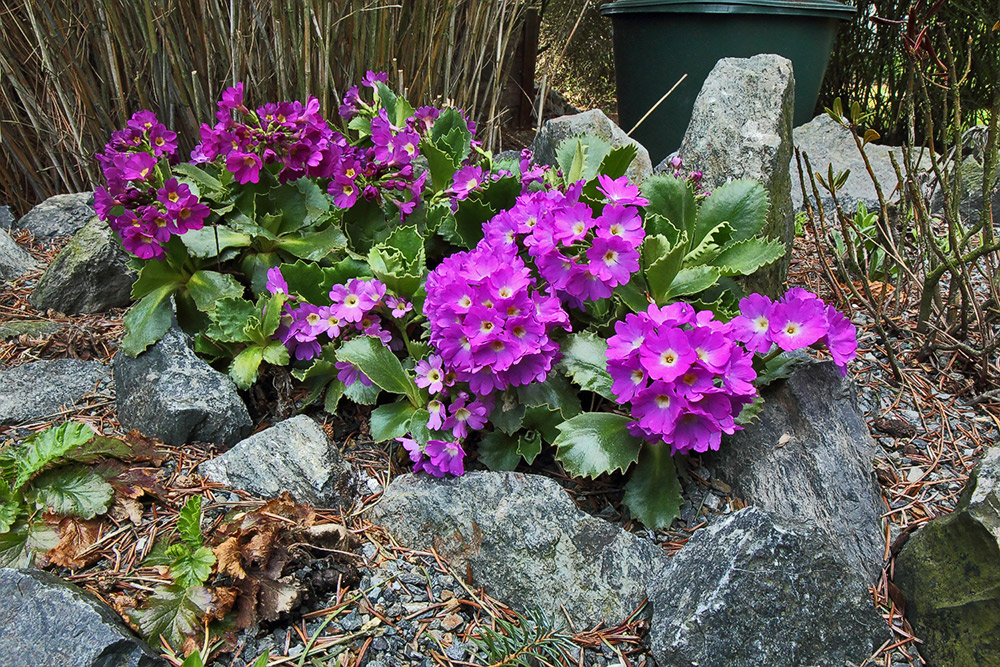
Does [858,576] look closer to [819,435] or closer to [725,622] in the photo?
[725,622]

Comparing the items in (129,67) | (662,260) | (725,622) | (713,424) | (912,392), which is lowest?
(912,392)

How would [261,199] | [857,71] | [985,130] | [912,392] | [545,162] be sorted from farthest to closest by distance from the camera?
[857,71] → [985,130] → [545,162] → [261,199] → [912,392]

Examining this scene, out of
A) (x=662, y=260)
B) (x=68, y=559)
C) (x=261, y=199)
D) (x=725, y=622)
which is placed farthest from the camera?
(x=261, y=199)

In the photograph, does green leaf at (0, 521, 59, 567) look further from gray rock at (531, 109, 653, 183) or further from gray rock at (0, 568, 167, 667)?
gray rock at (531, 109, 653, 183)

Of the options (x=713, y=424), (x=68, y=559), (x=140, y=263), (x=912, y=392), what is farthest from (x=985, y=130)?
(x=68, y=559)

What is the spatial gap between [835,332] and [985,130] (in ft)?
7.50

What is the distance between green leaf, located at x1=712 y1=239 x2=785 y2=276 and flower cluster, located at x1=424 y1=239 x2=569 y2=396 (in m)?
0.48

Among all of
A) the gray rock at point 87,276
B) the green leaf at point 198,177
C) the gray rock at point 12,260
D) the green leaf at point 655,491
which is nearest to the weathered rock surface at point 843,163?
the green leaf at point 655,491

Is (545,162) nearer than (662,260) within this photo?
No

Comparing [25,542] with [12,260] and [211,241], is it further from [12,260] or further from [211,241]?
[12,260]

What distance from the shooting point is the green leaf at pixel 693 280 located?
1.68 metres

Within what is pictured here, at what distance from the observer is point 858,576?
134cm

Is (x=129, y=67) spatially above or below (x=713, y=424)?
above

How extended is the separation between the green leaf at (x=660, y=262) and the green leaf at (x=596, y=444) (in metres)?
0.30
